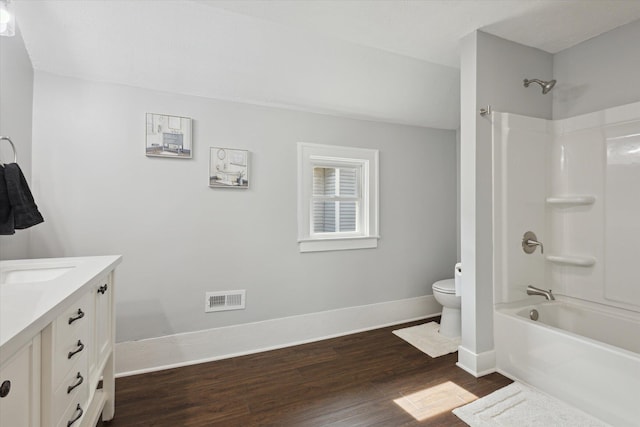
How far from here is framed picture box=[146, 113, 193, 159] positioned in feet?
7.18

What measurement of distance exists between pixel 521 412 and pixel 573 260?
1.24 metres

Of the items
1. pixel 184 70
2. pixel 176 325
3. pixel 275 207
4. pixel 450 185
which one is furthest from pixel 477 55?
pixel 176 325

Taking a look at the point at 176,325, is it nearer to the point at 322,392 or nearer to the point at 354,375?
the point at 322,392

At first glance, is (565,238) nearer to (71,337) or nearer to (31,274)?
(71,337)

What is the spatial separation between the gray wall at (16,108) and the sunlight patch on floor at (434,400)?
97.8 inches

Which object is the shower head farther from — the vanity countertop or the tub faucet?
the vanity countertop

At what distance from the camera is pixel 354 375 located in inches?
83.4

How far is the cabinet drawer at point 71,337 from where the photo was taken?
0.92m

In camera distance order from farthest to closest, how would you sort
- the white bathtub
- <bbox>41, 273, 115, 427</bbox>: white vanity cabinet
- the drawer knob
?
the white bathtub → <bbox>41, 273, 115, 427</bbox>: white vanity cabinet → the drawer knob

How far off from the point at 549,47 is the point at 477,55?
2.62 ft

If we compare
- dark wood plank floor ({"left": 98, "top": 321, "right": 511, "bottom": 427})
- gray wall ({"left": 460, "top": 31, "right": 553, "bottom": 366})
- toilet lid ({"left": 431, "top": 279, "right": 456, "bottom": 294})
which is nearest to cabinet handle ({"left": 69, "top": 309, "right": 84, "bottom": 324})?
dark wood plank floor ({"left": 98, "top": 321, "right": 511, "bottom": 427})

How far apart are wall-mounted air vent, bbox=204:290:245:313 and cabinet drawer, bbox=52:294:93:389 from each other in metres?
1.12

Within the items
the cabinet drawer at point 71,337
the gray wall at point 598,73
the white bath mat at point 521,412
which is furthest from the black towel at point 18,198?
the gray wall at point 598,73

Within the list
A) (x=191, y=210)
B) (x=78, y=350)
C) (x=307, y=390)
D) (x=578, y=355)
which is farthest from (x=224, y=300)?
(x=578, y=355)
